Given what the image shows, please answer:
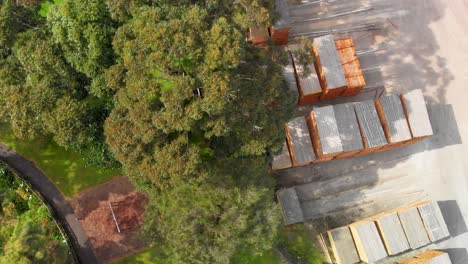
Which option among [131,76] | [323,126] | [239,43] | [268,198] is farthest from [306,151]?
[131,76]

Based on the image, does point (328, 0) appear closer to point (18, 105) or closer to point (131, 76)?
point (131, 76)

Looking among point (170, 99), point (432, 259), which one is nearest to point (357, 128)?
point (432, 259)

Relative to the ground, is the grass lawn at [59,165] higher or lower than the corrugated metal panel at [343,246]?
higher

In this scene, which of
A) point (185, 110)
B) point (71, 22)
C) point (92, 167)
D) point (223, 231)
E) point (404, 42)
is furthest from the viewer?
point (404, 42)

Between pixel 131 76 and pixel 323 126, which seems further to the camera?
pixel 323 126

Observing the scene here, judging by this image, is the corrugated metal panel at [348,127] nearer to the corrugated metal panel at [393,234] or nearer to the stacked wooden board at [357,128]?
the stacked wooden board at [357,128]

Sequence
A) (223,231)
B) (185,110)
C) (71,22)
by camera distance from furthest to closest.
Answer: (223,231) < (71,22) < (185,110)

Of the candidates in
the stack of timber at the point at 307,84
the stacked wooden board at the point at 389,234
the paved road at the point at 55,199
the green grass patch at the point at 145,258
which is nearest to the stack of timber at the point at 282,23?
the stack of timber at the point at 307,84
